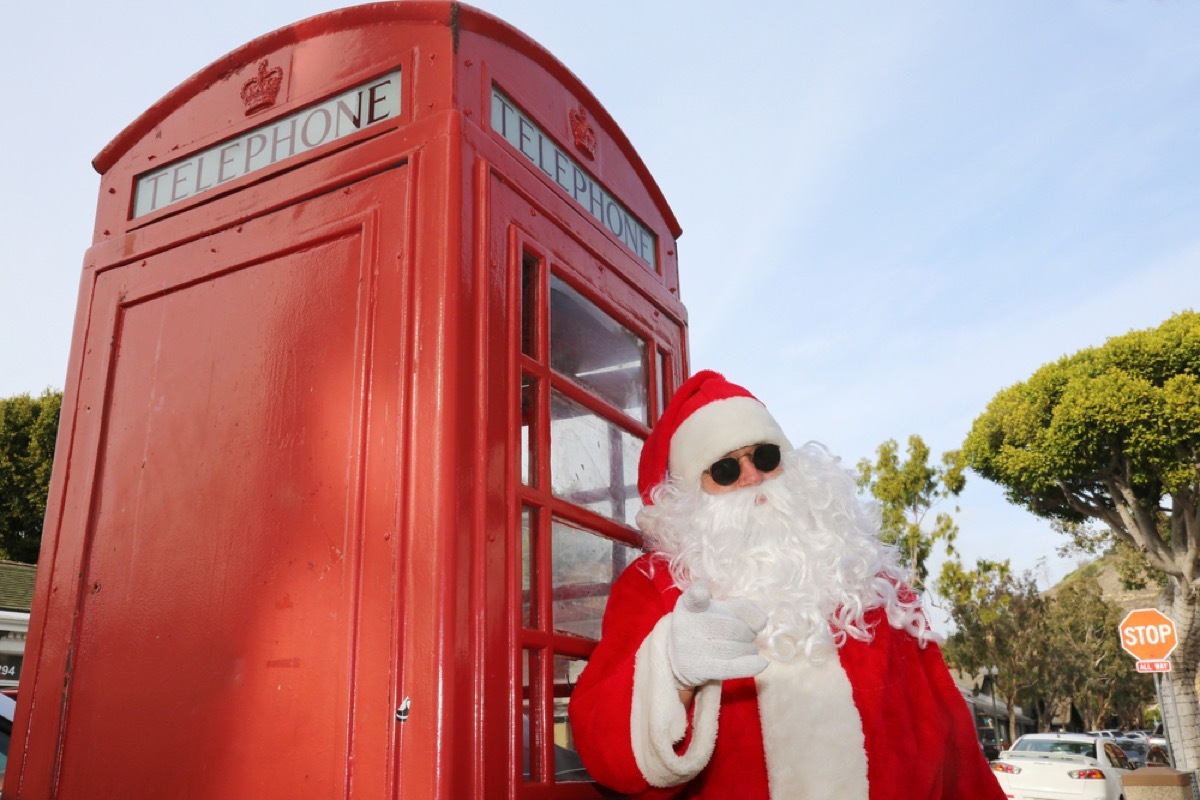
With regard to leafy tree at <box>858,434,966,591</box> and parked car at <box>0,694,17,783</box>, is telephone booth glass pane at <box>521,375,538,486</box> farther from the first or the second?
leafy tree at <box>858,434,966,591</box>

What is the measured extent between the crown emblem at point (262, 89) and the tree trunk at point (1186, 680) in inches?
572

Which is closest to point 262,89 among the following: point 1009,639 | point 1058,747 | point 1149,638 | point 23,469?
point 1149,638

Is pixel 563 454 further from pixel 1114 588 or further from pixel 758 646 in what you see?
pixel 1114 588

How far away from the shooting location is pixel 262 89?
231cm

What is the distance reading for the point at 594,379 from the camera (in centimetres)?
261

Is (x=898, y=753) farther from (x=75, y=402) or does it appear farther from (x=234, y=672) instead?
(x=75, y=402)

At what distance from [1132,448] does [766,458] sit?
15326 mm

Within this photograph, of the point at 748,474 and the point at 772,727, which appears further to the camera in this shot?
the point at 748,474

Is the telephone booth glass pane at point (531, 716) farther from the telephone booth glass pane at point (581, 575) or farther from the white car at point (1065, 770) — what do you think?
the white car at point (1065, 770)

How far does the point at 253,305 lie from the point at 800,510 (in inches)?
58.5

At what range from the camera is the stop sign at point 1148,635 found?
8883 mm

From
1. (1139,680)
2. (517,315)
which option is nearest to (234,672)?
(517,315)

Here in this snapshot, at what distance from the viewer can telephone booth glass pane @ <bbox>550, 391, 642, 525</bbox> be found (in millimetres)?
2223

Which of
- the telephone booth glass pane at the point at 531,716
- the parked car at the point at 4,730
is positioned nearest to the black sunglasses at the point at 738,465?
the telephone booth glass pane at the point at 531,716
